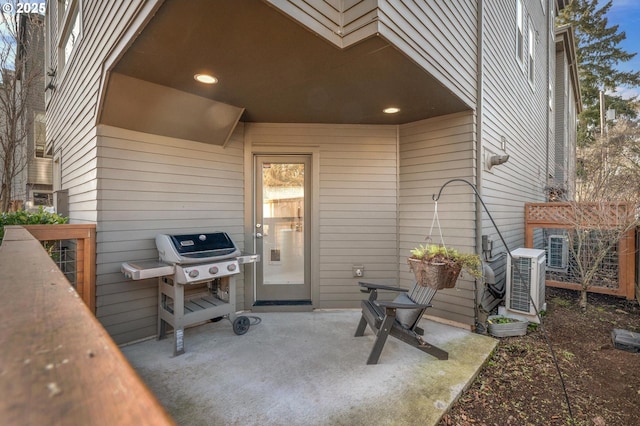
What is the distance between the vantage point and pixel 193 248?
10.0 ft

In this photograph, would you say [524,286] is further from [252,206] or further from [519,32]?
[519,32]

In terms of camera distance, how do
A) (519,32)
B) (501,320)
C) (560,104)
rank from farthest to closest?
(560,104) → (519,32) → (501,320)

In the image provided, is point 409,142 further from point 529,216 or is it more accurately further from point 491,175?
point 529,216

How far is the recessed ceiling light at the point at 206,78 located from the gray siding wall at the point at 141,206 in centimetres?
94

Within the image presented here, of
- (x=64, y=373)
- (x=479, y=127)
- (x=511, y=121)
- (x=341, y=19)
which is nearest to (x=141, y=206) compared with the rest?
(x=341, y=19)

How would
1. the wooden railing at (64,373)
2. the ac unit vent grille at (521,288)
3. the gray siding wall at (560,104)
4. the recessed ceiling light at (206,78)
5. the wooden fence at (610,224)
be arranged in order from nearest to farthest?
1. the wooden railing at (64,373)
2. the recessed ceiling light at (206,78)
3. the ac unit vent grille at (521,288)
4. the wooden fence at (610,224)
5. the gray siding wall at (560,104)

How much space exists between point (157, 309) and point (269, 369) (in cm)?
151

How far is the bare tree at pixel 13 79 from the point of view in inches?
231

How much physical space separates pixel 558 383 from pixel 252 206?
3.66m

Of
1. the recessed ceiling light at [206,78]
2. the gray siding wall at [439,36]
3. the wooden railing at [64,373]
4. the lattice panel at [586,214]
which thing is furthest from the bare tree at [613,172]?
the wooden railing at [64,373]

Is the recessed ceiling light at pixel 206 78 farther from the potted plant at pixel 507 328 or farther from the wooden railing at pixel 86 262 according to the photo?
the potted plant at pixel 507 328

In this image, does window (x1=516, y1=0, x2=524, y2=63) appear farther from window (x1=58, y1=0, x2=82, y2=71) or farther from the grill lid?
window (x1=58, y1=0, x2=82, y2=71)

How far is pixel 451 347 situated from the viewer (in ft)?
10.3

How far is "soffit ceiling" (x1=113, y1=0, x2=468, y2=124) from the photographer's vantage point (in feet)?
6.55
